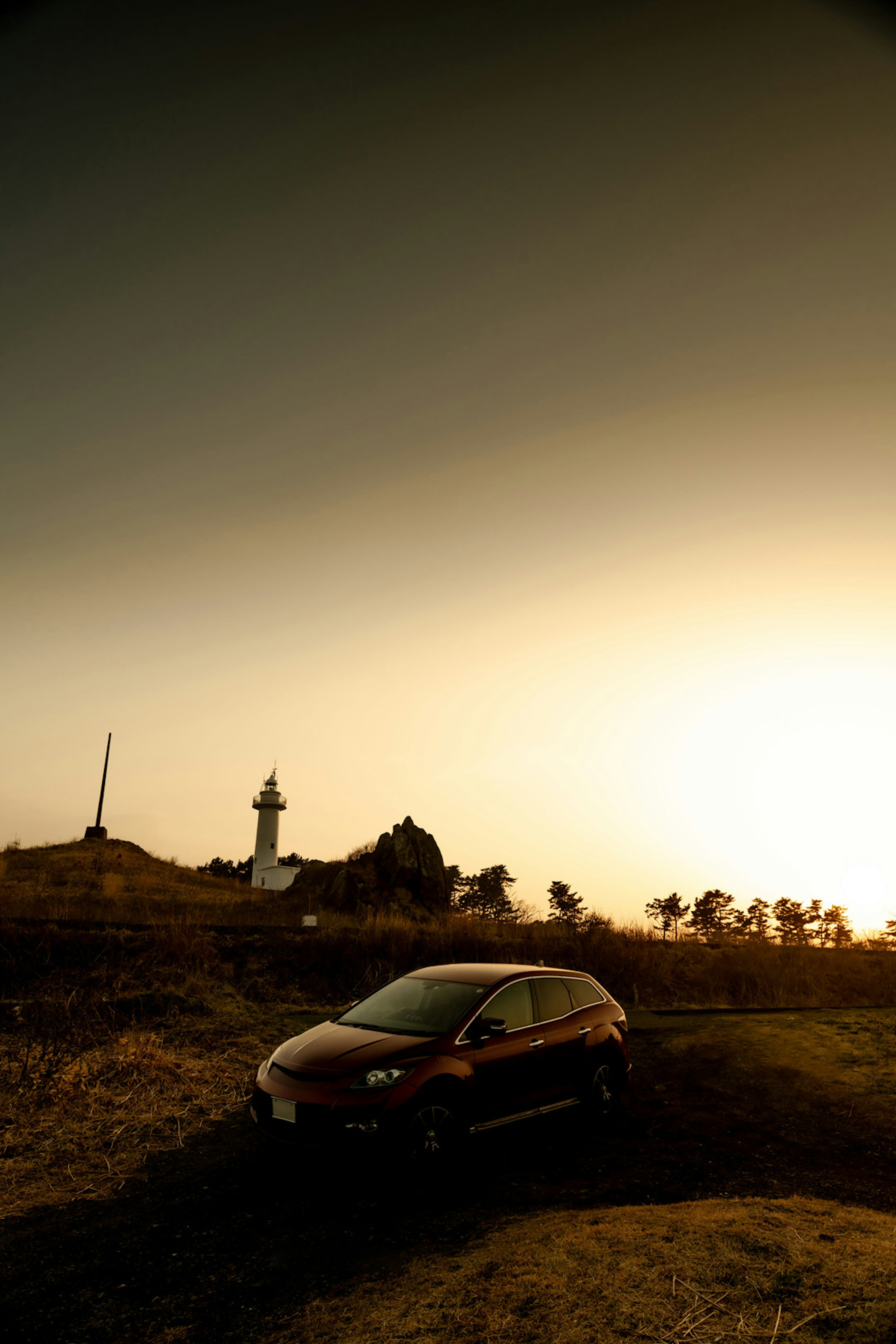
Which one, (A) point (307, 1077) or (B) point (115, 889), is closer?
(A) point (307, 1077)

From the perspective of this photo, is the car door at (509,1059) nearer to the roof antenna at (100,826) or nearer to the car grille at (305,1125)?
the car grille at (305,1125)

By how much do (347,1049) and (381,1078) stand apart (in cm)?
54

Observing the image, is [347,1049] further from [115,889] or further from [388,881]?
[388,881]

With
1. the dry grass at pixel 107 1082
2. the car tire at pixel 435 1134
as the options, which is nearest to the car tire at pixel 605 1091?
the car tire at pixel 435 1134

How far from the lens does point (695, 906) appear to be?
62312mm

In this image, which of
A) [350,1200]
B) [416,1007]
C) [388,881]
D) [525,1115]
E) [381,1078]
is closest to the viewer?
[350,1200]

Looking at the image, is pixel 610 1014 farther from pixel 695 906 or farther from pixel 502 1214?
pixel 695 906

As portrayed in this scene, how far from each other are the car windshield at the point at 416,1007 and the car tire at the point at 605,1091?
1683 millimetres

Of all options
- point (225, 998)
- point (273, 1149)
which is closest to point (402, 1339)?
point (273, 1149)

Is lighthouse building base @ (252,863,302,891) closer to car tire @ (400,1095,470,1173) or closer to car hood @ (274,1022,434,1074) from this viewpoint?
car hood @ (274,1022,434,1074)

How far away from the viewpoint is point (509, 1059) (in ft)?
24.6

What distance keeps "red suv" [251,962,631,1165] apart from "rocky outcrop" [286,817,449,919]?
2217cm

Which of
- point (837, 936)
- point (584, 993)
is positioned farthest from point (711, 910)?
point (584, 993)

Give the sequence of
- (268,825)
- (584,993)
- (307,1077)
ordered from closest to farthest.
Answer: (307,1077) < (584,993) < (268,825)
